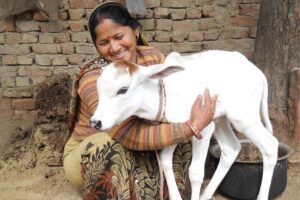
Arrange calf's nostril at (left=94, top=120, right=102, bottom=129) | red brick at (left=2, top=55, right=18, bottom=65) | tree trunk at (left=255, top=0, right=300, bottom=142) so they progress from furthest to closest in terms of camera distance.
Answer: red brick at (left=2, top=55, right=18, bottom=65) < tree trunk at (left=255, top=0, right=300, bottom=142) < calf's nostril at (left=94, top=120, right=102, bottom=129)

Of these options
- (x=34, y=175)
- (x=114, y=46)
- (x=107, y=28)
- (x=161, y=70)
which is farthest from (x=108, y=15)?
(x=34, y=175)

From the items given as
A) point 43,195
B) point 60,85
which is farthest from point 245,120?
point 60,85

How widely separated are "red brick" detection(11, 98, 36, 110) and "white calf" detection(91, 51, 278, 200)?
2.00 metres

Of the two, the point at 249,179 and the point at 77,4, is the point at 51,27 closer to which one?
the point at 77,4

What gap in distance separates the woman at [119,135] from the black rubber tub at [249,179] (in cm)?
56

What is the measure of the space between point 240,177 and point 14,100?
225cm

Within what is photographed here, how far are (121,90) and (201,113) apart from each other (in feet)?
1.61

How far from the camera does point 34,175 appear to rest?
370 cm

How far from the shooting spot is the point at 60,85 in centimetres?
397

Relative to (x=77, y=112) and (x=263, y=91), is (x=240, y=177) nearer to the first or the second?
(x=263, y=91)

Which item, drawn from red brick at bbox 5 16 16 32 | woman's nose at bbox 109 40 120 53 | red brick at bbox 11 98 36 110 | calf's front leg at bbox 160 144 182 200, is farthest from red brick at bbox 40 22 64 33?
calf's front leg at bbox 160 144 182 200

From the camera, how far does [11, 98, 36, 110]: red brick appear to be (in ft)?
13.7

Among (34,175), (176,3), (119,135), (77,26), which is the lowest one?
(34,175)

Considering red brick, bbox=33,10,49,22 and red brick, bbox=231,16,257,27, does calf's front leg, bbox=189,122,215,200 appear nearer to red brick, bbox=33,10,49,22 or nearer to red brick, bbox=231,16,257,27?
red brick, bbox=231,16,257,27
